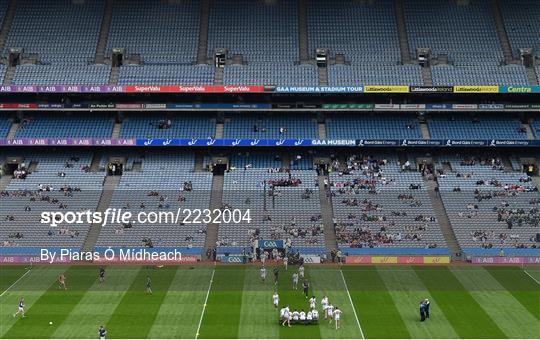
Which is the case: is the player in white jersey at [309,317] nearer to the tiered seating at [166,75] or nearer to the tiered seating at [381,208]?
the tiered seating at [381,208]

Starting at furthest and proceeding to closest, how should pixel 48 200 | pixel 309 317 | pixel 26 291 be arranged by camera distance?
pixel 48 200 < pixel 26 291 < pixel 309 317

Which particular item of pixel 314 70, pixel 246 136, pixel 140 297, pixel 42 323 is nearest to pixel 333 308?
pixel 140 297

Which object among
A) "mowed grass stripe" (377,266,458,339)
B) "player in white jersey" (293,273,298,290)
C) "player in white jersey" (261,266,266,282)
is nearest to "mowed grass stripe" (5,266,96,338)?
"player in white jersey" (261,266,266,282)

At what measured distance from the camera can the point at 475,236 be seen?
180ft

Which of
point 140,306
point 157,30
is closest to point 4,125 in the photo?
point 157,30

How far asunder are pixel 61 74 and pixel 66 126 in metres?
4.81

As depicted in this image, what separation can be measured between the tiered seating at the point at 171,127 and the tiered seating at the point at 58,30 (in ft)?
24.6

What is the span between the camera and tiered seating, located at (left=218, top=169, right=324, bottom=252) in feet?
179

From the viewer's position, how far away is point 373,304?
41656mm

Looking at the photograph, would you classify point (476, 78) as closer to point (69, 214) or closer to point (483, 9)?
point (483, 9)

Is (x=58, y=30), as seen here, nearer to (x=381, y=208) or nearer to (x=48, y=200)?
(x=48, y=200)

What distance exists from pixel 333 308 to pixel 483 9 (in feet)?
140

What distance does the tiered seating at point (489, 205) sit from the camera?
2151 inches

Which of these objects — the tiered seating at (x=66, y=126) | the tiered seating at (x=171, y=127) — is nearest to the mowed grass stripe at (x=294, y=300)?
the tiered seating at (x=171, y=127)
